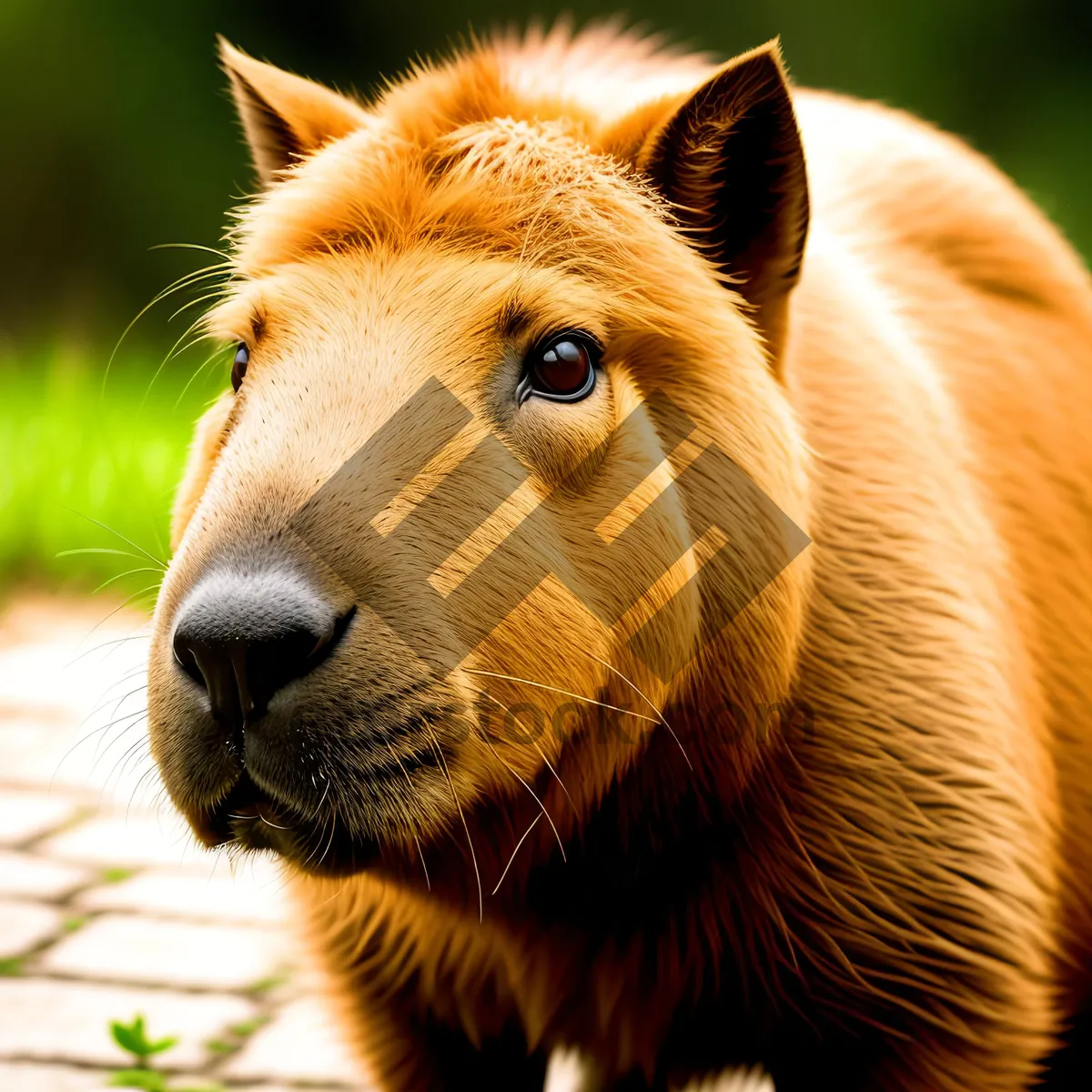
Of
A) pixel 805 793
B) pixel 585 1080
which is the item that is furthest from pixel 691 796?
pixel 585 1080

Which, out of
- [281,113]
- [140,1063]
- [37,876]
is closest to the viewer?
[281,113]

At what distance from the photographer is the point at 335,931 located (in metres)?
2.85

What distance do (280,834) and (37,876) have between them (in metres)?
2.38

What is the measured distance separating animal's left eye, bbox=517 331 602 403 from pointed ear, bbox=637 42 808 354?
37 centimetres

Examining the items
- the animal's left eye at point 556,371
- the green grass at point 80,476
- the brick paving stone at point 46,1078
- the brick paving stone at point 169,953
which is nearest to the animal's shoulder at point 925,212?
the animal's left eye at point 556,371

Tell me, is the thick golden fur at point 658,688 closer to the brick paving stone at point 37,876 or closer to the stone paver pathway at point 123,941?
→ the stone paver pathway at point 123,941

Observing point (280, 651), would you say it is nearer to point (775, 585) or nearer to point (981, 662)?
point (775, 585)

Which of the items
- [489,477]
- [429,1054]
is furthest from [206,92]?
[489,477]

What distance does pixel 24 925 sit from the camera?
12.9 ft

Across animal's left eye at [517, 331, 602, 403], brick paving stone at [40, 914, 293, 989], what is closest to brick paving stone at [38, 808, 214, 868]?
brick paving stone at [40, 914, 293, 989]

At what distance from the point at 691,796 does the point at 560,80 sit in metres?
1.40

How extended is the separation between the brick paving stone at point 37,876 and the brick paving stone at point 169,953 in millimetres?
243

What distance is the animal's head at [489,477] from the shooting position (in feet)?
6.86

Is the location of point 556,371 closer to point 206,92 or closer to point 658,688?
point 658,688
